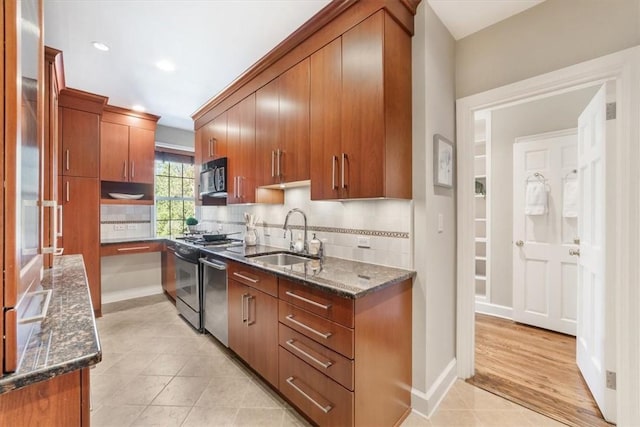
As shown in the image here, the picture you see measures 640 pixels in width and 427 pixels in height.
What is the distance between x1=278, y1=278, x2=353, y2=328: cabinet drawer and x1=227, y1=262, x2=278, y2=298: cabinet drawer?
0.09 metres

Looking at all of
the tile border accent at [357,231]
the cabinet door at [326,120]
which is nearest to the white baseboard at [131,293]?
the tile border accent at [357,231]

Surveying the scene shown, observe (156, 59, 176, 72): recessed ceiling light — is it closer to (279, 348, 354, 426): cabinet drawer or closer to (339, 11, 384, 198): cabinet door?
(339, 11, 384, 198): cabinet door

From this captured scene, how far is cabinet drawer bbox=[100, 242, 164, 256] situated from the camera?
11.9 feet

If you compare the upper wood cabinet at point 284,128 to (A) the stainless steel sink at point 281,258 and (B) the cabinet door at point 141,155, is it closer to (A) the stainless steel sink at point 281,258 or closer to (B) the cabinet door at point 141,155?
(A) the stainless steel sink at point 281,258

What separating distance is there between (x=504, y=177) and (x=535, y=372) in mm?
2117

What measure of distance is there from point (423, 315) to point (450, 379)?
725 mm

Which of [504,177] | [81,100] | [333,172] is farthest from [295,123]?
[81,100]

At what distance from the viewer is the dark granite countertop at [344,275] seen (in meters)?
1.45

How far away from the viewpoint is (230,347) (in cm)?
242

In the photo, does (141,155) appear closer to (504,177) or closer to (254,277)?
(254,277)

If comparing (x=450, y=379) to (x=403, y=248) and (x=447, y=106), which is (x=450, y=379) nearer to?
(x=403, y=248)

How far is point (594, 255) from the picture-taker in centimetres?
189

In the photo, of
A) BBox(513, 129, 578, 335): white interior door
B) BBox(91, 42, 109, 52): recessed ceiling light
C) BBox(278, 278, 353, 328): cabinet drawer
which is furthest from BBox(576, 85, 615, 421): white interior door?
BBox(91, 42, 109, 52): recessed ceiling light

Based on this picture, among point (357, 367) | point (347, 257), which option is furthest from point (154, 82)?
point (357, 367)
